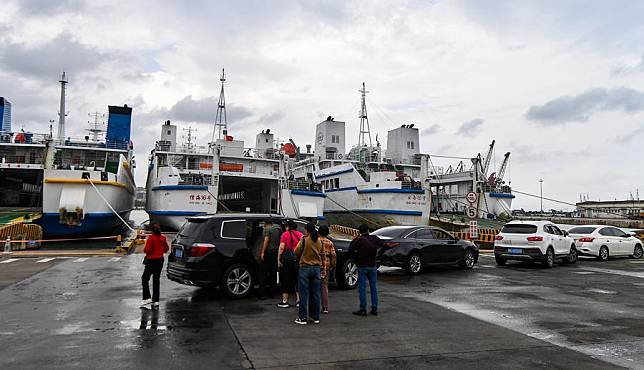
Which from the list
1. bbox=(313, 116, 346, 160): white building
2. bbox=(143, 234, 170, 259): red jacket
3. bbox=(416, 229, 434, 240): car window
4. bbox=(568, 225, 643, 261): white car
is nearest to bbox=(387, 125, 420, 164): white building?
bbox=(313, 116, 346, 160): white building

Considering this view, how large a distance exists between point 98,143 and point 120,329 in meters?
28.5

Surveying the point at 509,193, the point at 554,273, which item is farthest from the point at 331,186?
the point at 554,273

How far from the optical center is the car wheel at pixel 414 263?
12711 mm

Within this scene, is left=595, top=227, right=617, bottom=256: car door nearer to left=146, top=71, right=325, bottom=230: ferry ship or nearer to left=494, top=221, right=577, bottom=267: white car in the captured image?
left=494, top=221, right=577, bottom=267: white car

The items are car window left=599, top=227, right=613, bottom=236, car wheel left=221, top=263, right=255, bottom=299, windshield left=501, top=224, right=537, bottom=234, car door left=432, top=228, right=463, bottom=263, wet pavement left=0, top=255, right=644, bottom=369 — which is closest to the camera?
wet pavement left=0, top=255, right=644, bottom=369

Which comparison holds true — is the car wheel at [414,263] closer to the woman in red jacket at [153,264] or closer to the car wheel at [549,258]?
the car wheel at [549,258]

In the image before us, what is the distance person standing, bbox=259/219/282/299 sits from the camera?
8.59 metres

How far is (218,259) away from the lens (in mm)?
8414

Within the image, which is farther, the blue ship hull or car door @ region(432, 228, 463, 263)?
the blue ship hull

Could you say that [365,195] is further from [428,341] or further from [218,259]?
[428,341]

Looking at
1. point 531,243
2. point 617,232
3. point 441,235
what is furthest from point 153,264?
point 617,232

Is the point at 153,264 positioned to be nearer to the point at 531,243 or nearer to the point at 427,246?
the point at 427,246

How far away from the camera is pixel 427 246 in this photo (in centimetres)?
1317

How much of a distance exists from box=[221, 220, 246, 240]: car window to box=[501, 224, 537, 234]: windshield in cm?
1010
